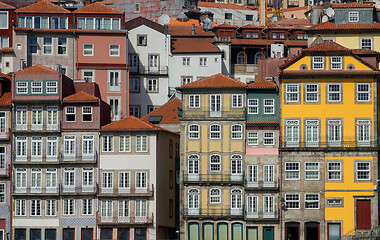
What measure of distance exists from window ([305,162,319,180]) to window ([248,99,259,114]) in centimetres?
644

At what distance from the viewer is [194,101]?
10219cm

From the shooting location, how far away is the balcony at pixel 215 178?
100250 millimetres

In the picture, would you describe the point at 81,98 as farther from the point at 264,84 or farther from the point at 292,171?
the point at 292,171

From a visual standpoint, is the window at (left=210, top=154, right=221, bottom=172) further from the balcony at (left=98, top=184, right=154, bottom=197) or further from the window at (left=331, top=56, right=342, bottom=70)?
the window at (left=331, top=56, right=342, bottom=70)

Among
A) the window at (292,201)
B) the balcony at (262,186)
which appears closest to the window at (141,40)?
the balcony at (262,186)

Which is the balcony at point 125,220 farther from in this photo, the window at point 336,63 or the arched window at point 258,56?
the arched window at point 258,56

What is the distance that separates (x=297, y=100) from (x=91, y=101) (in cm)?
1743

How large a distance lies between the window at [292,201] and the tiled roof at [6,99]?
2501 cm

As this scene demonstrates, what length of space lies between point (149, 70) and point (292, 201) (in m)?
30.9

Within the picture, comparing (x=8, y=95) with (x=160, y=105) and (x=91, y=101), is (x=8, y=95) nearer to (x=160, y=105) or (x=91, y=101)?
(x=91, y=101)

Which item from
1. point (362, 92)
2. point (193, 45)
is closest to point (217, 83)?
point (362, 92)

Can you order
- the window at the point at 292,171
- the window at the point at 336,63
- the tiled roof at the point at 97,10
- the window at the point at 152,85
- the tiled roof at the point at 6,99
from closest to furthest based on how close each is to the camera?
the window at the point at 292,171, the window at the point at 336,63, the tiled roof at the point at 6,99, the tiled roof at the point at 97,10, the window at the point at 152,85

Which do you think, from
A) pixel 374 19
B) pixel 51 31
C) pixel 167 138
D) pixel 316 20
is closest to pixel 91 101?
pixel 167 138

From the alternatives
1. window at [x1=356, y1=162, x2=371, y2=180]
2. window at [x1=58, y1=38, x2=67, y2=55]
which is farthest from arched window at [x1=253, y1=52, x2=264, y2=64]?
window at [x1=356, y1=162, x2=371, y2=180]
